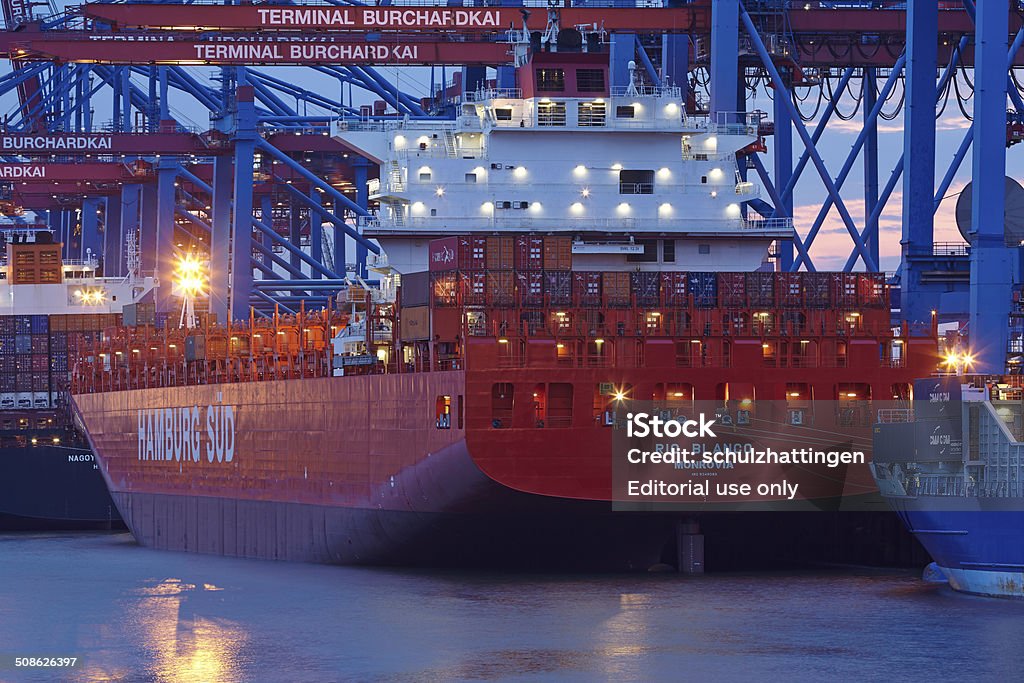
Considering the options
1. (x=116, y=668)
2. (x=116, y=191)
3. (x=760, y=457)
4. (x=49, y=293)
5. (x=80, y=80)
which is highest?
(x=80, y=80)

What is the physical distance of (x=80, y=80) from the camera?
84.2 meters

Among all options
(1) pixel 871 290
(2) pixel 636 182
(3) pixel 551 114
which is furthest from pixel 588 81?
(1) pixel 871 290

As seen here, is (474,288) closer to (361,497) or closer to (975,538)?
(361,497)

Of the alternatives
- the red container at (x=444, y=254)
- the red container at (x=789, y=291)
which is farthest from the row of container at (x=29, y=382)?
the red container at (x=789, y=291)

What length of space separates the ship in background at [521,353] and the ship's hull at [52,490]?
7.10 meters

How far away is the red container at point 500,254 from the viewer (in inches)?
1341

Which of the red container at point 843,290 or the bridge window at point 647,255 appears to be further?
the bridge window at point 647,255

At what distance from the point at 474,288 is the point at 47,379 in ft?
98.6

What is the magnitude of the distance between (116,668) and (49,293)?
1507 inches

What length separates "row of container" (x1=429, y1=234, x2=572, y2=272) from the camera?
34.0 m

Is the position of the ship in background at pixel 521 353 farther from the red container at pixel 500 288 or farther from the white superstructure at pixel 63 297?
the white superstructure at pixel 63 297

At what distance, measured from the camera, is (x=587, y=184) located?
128 ft

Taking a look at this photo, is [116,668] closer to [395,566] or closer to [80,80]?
[395,566]

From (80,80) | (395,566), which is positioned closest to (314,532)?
(395,566)
